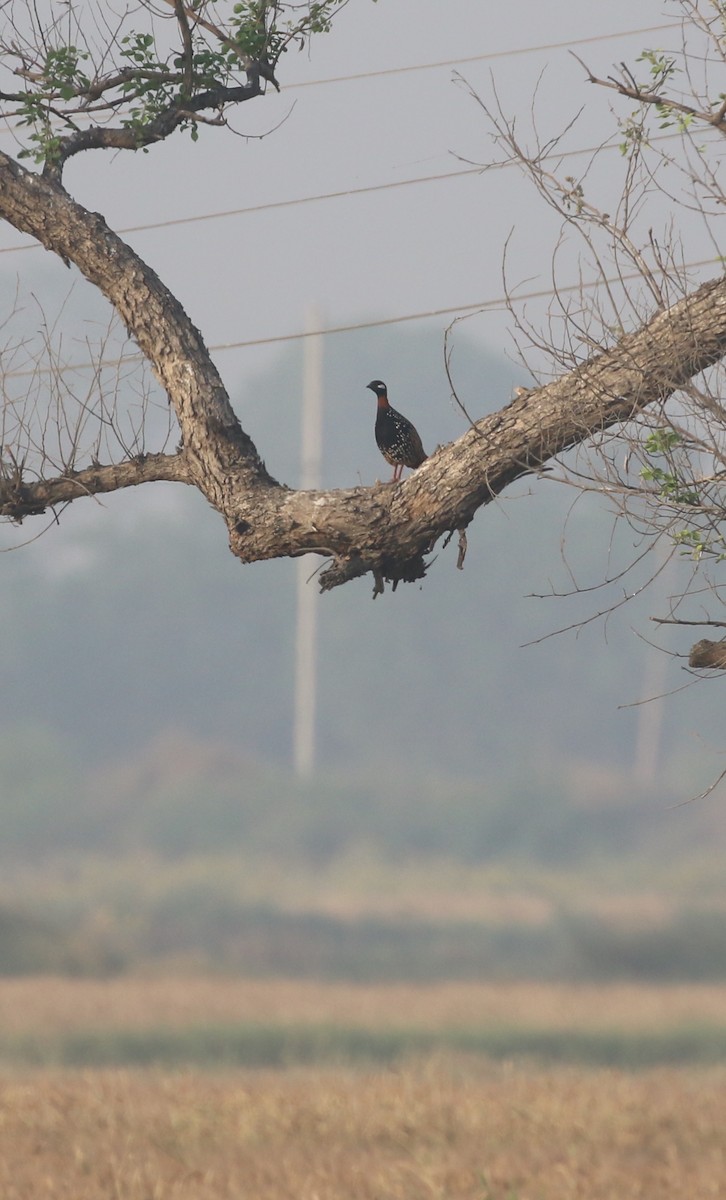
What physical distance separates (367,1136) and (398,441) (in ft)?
19.5

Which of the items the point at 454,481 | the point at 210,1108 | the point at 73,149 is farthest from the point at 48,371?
the point at 210,1108

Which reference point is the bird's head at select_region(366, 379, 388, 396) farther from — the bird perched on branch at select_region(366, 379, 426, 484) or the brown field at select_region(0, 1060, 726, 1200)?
the brown field at select_region(0, 1060, 726, 1200)

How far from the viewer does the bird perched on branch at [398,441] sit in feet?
28.5

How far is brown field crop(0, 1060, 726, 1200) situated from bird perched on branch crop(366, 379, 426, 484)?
4835 millimetres

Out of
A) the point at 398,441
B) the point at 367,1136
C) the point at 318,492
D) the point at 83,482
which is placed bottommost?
the point at 367,1136

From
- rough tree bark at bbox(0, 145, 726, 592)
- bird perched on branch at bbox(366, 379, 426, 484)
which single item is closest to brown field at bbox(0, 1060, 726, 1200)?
rough tree bark at bbox(0, 145, 726, 592)

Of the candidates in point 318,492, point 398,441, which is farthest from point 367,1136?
point 398,441

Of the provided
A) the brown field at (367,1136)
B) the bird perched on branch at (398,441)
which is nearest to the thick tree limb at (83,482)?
the bird perched on branch at (398,441)

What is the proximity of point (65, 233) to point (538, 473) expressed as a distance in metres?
4.05

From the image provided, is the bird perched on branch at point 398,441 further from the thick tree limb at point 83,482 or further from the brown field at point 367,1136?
the brown field at point 367,1136

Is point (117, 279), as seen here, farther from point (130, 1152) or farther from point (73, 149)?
point (130, 1152)

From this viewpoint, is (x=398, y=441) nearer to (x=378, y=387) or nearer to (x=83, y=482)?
(x=378, y=387)

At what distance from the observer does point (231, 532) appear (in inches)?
342

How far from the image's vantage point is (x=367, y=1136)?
35.9 ft
